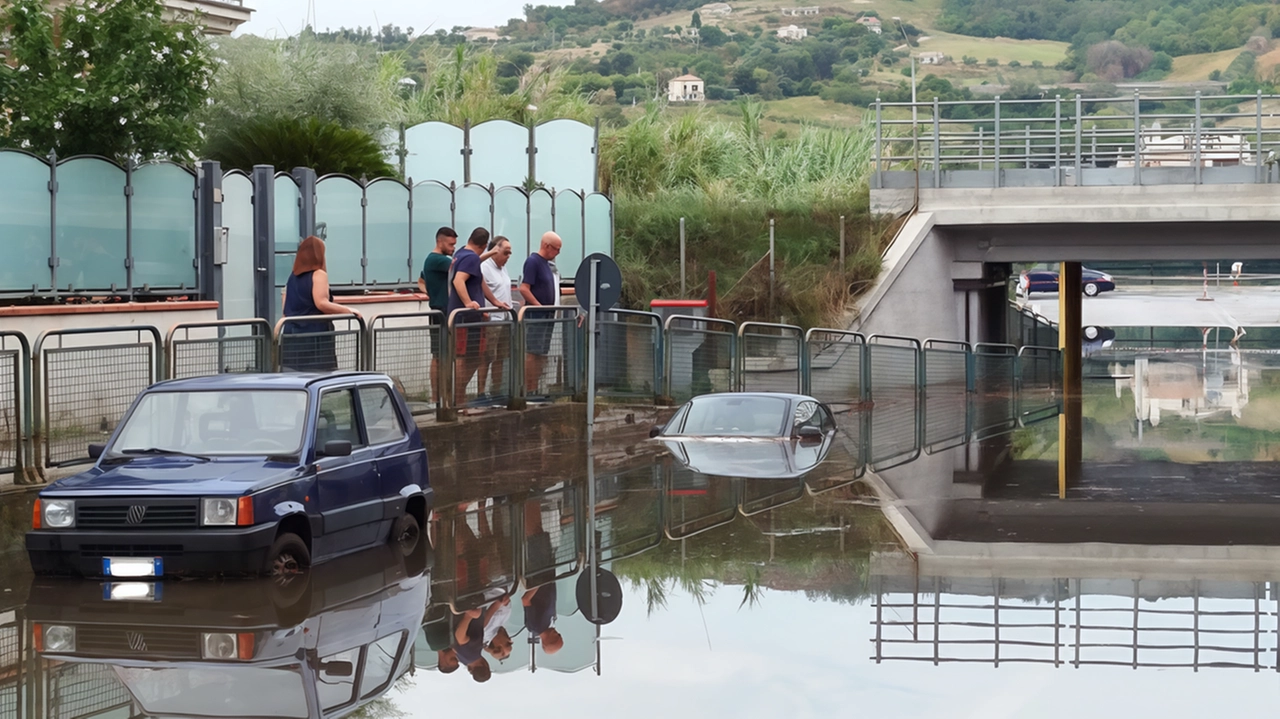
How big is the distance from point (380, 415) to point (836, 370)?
17632 millimetres

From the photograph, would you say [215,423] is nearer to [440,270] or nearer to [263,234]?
[440,270]

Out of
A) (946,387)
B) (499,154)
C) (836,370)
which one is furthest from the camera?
(946,387)

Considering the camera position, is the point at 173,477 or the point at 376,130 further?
the point at 376,130

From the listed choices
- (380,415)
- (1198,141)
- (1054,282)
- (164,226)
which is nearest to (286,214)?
(164,226)

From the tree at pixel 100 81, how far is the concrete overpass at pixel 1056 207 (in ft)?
63.9

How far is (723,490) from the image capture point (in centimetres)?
1598

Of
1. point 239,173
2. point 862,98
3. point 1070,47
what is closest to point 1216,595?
point 239,173

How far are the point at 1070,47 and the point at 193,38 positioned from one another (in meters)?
173

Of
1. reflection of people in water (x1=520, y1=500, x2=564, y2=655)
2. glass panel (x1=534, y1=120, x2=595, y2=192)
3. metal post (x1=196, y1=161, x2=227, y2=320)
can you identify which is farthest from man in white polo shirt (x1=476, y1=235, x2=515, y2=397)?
glass panel (x1=534, y1=120, x2=595, y2=192)

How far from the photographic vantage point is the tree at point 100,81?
1870 cm

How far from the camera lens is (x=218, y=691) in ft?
23.9

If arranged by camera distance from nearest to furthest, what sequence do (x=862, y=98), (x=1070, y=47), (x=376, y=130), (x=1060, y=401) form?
(x=376, y=130), (x=1060, y=401), (x=862, y=98), (x=1070, y=47)

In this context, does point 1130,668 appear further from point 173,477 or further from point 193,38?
point 193,38

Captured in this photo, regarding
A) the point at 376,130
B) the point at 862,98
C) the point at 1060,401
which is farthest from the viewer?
the point at 862,98
